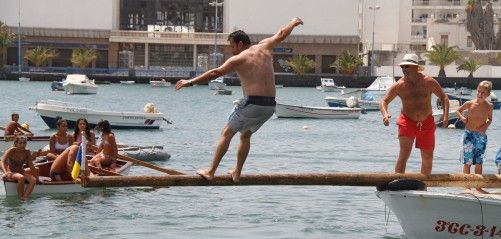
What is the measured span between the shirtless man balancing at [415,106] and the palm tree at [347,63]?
444 feet

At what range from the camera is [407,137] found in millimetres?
19141

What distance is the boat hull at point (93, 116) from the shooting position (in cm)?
5822

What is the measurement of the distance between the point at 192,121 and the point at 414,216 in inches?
2373

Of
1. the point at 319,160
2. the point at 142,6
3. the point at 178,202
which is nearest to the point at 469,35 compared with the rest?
the point at 142,6

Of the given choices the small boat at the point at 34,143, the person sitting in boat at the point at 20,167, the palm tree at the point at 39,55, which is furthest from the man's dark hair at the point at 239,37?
the palm tree at the point at 39,55

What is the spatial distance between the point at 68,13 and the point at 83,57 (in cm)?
847

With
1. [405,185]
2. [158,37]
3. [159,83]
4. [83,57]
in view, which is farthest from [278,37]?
[158,37]

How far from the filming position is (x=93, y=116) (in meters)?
58.3

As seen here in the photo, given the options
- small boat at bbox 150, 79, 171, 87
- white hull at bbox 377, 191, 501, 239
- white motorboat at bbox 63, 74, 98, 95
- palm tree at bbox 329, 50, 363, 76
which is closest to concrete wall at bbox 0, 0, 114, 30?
small boat at bbox 150, 79, 171, 87

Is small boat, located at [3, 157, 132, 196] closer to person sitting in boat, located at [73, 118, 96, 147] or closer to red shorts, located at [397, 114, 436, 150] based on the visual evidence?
person sitting in boat, located at [73, 118, 96, 147]

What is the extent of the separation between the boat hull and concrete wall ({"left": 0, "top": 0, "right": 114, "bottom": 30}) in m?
98.2

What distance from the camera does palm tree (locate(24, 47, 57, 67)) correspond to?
15225 cm

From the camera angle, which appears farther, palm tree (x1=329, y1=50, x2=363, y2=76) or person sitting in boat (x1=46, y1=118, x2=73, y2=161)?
palm tree (x1=329, y1=50, x2=363, y2=76)

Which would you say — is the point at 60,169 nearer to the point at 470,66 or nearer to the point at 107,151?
the point at 107,151
